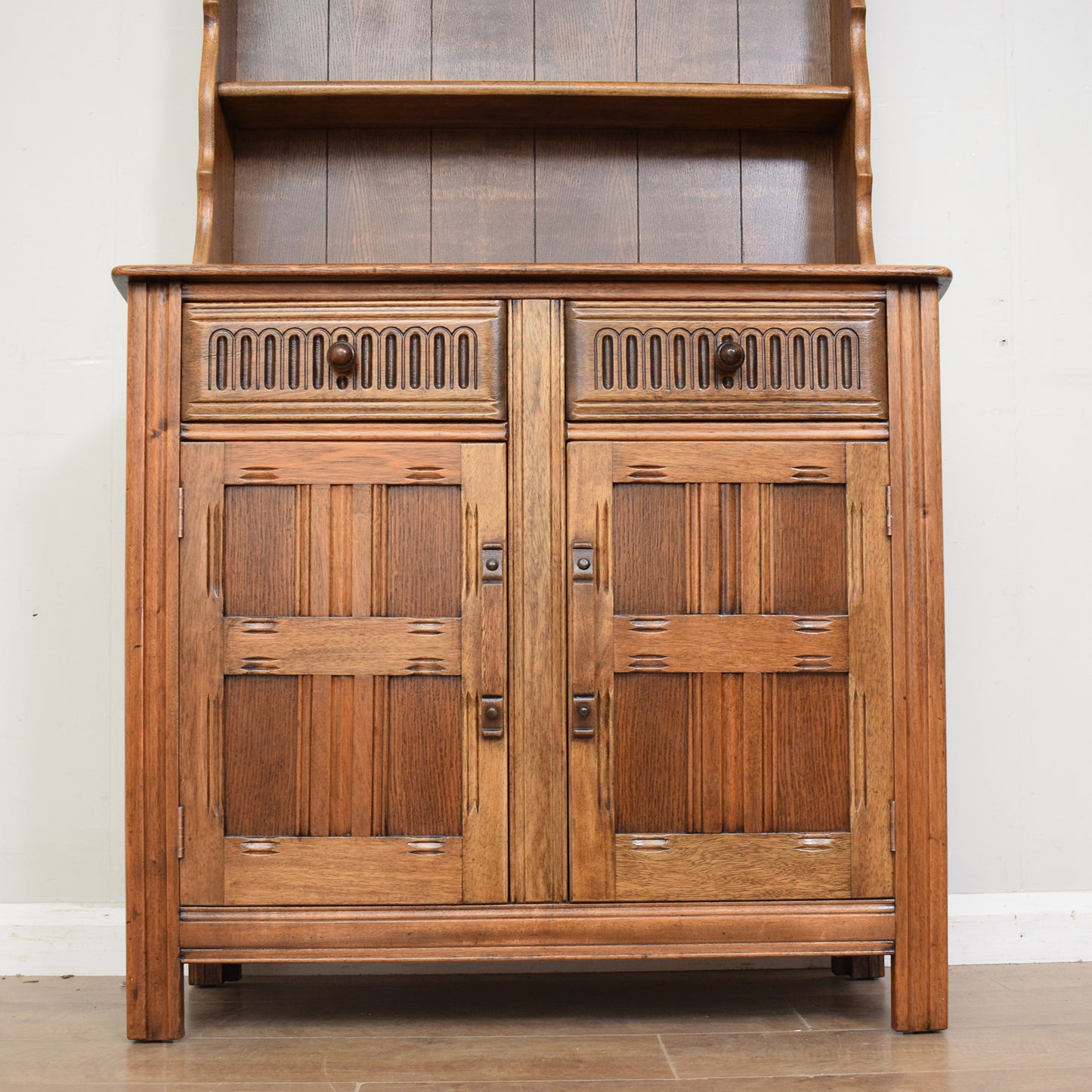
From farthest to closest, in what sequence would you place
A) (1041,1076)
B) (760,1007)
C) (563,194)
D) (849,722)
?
(563,194)
(760,1007)
(849,722)
(1041,1076)

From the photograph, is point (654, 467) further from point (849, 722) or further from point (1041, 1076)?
point (1041, 1076)

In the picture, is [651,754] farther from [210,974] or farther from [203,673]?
[210,974]

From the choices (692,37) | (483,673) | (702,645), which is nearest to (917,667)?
(702,645)

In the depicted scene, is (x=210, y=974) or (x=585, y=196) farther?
(x=585, y=196)

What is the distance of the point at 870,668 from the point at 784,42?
4.05ft

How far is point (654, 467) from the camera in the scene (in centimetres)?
147

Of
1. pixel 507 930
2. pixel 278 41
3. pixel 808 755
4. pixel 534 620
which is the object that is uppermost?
pixel 278 41

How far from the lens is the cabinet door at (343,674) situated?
1433 millimetres

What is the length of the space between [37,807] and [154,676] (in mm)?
690

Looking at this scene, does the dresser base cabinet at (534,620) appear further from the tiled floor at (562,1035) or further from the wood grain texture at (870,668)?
the tiled floor at (562,1035)

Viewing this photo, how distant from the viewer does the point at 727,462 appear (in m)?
1.47

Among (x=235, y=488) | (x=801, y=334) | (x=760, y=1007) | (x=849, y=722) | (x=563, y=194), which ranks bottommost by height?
(x=760, y=1007)

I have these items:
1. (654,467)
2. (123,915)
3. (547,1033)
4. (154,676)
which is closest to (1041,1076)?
(547,1033)

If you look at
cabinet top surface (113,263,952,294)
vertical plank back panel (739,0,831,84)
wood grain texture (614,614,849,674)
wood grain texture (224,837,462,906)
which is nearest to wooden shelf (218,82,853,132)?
vertical plank back panel (739,0,831,84)
